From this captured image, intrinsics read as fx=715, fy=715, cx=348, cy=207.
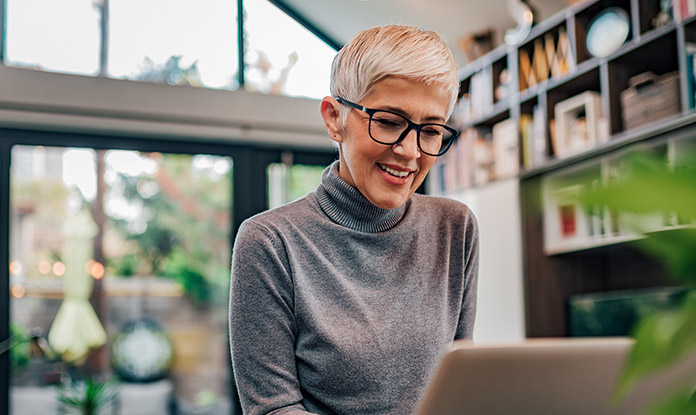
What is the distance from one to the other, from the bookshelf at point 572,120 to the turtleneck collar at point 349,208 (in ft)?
5.92

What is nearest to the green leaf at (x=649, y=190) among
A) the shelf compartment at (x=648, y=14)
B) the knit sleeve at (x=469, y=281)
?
the knit sleeve at (x=469, y=281)

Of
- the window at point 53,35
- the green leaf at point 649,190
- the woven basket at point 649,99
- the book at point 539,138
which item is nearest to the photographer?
the green leaf at point 649,190

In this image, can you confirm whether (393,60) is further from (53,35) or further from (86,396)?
(53,35)

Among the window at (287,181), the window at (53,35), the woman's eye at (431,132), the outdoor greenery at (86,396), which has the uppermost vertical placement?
the window at (53,35)

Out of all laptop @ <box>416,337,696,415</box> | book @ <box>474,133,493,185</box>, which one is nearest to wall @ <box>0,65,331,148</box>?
book @ <box>474,133,493,185</box>

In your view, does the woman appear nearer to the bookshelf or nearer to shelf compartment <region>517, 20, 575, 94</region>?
the bookshelf

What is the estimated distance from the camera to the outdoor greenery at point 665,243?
0.21 metres

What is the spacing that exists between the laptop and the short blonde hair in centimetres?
58

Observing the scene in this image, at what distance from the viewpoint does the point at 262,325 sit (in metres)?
1.09

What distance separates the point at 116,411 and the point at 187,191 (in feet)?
4.54

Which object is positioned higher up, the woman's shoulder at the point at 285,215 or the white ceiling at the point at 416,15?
the white ceiling at the point at 416,15

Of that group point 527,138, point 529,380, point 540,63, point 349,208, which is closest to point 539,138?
point 527,138

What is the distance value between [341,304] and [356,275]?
0.07 metres

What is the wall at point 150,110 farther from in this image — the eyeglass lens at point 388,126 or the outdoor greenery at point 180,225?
the eyeglass lens at point 388,126
